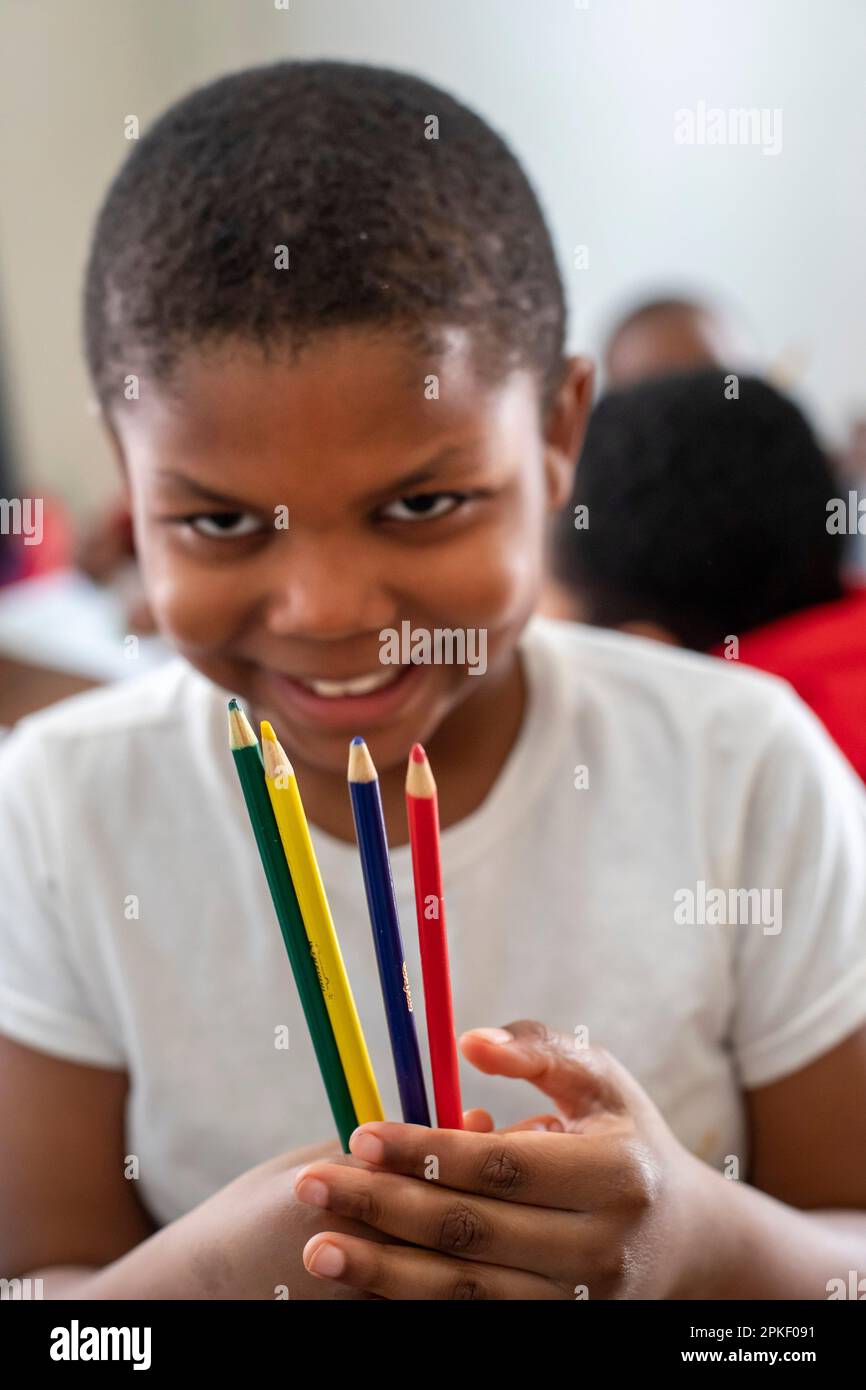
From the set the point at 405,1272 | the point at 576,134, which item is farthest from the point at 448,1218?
the point at 576,134

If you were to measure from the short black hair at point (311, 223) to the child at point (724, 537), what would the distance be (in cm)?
28

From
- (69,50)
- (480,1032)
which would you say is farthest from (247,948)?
(69,50)

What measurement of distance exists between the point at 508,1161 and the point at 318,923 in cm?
8

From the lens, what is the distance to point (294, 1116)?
459 mm

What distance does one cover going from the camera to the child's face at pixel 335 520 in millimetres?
342

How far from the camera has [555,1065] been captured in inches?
12.7

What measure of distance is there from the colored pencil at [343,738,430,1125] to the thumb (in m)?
0.02

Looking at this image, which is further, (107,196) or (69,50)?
(69,50)

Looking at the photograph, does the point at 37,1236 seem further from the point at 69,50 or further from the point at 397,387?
the point at 69,50

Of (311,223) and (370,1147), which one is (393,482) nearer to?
(311,223)

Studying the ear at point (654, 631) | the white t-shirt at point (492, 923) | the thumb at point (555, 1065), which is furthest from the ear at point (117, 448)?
the ear at point (654, 631)

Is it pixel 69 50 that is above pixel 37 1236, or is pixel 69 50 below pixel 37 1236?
above

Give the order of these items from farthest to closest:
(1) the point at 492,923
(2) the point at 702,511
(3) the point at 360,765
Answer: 1. (2) the point at 702,511
2. (1) the point at 492,923
3. (3) the point at 360,765

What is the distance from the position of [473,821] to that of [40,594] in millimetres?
837
